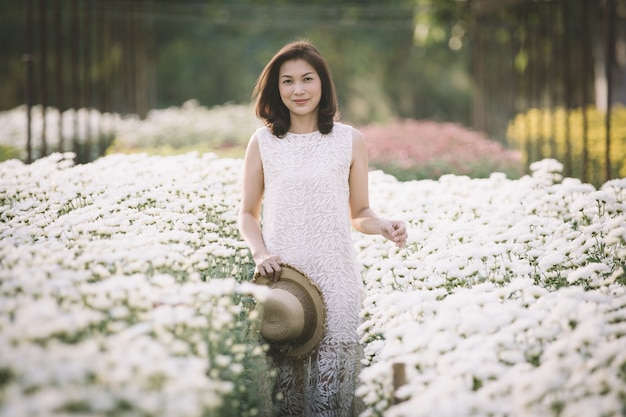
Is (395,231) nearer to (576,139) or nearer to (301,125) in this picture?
(301,125)

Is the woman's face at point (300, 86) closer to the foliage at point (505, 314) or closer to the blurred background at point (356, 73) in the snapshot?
the blurred background at point (356, 73)

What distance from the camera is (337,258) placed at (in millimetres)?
3812

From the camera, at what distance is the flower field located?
213 centimetres

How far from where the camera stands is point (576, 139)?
11625 millimetres

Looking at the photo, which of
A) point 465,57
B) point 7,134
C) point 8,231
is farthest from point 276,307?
point 465,57

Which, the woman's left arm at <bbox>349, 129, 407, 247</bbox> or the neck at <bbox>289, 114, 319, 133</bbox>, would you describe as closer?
the woman's left arm at <bbox>349, 129, 407, 247</bbox>

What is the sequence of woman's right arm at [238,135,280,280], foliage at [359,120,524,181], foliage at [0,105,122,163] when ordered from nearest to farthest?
woman's right arm at [238,135,280,280] → foliage at [359,120,524,181] → foliage at [0,105,122,163]

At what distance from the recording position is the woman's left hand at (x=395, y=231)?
11.9 ft

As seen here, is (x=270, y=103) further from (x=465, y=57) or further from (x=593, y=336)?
(x=465, y=57)

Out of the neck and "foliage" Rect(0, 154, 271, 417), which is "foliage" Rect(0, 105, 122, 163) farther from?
the neck

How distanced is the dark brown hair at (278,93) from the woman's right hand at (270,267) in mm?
715

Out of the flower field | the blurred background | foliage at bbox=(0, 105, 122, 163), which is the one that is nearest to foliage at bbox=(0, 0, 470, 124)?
the blurred background

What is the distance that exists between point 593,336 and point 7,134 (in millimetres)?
10502

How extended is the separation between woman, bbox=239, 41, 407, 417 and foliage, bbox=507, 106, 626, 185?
4.45 m
